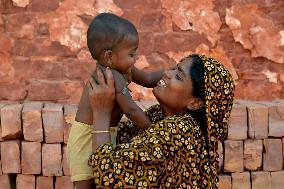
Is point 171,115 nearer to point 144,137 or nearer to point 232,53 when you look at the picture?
point 144,137

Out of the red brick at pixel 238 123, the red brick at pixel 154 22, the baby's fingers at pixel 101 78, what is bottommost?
the red brick at pixel 238 123

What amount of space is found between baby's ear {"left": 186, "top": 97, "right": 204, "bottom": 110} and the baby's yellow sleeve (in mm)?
482

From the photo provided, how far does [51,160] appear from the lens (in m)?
4.75

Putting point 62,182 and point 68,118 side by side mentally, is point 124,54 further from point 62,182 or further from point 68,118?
point 62,182

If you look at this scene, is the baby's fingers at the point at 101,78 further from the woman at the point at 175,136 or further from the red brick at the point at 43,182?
the red brick at the point at 43,182

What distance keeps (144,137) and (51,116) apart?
234 centimetres

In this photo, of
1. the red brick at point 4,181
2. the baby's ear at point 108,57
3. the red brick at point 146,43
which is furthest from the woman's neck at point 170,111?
the red brick at point 4,181

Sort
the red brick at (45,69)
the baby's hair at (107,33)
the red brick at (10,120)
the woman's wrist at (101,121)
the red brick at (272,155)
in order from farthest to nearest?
the red brick at (45,69) < the red brick at (272,155) < the red brick at (10,120) < the baby's hair at (107,33) < the woman's wrist at (101,121)

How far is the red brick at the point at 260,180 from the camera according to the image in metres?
4.93

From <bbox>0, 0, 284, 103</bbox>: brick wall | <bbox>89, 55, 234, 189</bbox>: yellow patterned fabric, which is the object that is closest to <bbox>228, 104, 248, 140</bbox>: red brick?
<bbox>0, 0, 284, 103</bbox>: brick wall

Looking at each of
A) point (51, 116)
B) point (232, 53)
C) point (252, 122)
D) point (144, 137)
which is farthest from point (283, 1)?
point (144, 137)

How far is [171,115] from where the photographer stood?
8.75 ft

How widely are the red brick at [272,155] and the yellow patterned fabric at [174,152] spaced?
2323 millimetres

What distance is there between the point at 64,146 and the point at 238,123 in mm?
1492
